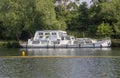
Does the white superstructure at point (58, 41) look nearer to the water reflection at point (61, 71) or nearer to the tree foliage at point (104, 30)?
the tree foliage at point (104, 30)

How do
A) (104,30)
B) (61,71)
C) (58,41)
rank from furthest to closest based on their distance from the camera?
(104,30) → (58,41) → (61,71)

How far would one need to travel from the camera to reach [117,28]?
9975 cm

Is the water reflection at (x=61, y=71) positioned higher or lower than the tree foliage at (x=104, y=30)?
lower

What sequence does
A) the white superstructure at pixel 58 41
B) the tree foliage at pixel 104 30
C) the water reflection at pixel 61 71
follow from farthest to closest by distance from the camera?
the tree foliage at pixel 104 30 → the white superstructure at pixel 58 41 → the water reflection at pixel 61 71

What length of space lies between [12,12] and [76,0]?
23387mm

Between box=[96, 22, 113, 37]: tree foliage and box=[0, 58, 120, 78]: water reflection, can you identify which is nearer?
box=[0, 58, 120, 78]: water reflection

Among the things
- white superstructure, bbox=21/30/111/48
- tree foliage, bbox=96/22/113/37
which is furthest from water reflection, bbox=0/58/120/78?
tree foliage, bbox=96/22/113/37

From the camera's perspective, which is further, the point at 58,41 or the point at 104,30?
the point at 104,30

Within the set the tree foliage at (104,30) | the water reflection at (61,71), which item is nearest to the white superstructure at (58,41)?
the tree foliage at (104,30)

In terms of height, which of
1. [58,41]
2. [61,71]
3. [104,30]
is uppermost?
[104,30]

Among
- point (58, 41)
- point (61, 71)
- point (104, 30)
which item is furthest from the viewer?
point (104, 30)

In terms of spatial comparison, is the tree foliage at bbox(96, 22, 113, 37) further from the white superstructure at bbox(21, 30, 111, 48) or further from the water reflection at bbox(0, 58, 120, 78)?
the water reflection at bbox(0, 58, 120, 78)

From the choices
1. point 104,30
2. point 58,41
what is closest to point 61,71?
point 58,41

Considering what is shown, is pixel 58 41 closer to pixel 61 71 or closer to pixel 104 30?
pixel 104 30
